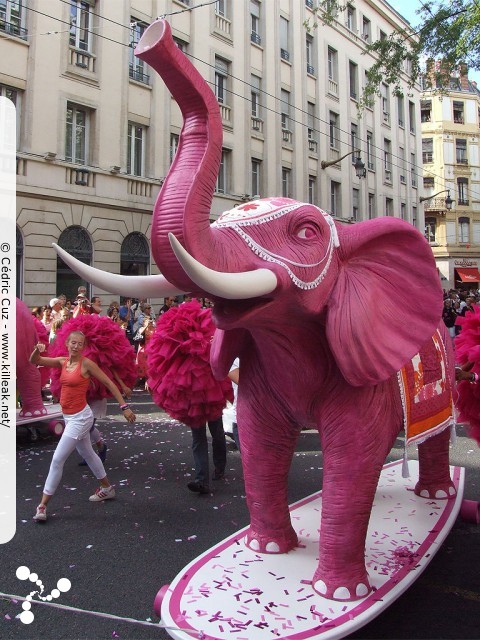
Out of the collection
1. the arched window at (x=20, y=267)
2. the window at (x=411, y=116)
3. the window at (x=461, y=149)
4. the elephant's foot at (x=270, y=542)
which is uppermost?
the window at (x=461, y=149)

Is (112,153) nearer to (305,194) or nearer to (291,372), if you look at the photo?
(305,194)

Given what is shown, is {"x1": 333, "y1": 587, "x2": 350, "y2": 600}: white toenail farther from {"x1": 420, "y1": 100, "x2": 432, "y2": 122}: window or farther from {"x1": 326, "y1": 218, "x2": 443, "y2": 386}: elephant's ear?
{"x1": 420, "y1": 100, "x2": 432, "y2": 122}: window

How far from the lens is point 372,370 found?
2148 millimetres

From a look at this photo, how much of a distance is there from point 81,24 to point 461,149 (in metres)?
30.8

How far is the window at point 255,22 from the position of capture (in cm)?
1933

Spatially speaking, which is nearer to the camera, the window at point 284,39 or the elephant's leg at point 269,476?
the elephant's leg at point 269,476

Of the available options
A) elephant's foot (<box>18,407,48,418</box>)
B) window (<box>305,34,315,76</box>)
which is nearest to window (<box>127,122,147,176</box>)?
window (<box>305,34,315,76</box>)

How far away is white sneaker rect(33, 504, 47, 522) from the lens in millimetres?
3693

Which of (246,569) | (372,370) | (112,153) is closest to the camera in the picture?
(372,370)

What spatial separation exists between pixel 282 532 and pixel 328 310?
1.09m

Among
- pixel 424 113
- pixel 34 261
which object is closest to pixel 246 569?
pixel 34 261

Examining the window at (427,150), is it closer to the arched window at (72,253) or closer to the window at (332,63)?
the window at (332,63)

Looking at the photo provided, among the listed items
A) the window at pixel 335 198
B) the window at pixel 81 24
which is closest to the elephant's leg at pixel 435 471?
the window at pixel 81 24

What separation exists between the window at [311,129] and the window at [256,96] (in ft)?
10.2
